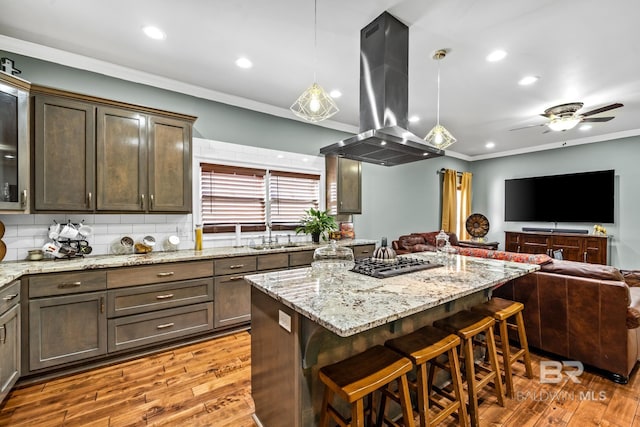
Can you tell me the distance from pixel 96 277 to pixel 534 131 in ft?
22.3

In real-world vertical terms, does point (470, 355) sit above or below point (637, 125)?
below

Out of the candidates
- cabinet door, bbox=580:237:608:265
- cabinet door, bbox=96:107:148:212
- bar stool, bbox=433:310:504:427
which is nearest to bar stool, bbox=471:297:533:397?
bar stool, bbox=433:310:504:427

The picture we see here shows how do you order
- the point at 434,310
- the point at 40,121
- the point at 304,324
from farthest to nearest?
the point at 40,121 < the point at 434,310 < the point at 304,324

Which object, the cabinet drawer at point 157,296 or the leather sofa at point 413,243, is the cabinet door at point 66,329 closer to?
the cabinet drawer at point 157,296

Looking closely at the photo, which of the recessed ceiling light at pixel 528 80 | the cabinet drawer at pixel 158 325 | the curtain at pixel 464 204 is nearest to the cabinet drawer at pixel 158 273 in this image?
the cabinet drawer at pixel 158 325

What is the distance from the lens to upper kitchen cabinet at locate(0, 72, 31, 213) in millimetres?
2166

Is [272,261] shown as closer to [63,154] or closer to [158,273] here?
[158,273]

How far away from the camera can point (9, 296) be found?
192 centimetres

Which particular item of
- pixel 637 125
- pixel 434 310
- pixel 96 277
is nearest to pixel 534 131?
pixel 637 125

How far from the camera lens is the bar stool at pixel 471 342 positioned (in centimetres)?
173

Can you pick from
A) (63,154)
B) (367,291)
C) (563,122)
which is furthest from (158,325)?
(563,122)

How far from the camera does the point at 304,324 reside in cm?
138

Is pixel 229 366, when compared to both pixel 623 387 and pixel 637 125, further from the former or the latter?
pixel 637 125

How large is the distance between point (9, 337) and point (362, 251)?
351cm
